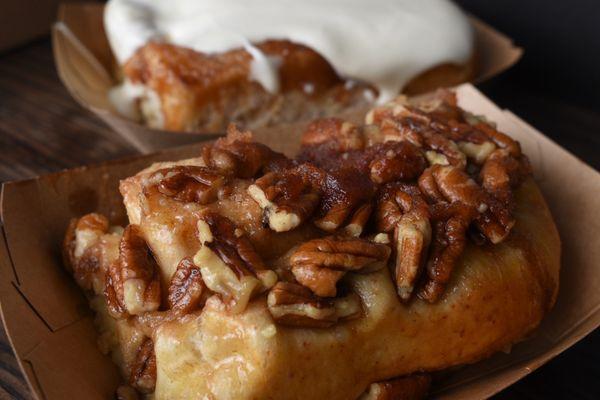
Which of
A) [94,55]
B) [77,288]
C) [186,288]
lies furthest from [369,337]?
[94,55]

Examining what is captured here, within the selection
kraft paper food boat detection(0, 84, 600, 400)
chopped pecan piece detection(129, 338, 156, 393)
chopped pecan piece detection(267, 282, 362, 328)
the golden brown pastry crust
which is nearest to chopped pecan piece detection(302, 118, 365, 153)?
kraft paper food boat detection(0, 84, 600, 400)

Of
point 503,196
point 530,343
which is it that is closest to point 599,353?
point 530,343

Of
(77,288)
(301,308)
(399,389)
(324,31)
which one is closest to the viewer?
(301,308)

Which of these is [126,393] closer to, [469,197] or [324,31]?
[469,197]

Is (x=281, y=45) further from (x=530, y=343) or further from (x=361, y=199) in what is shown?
(x=530, y=343)

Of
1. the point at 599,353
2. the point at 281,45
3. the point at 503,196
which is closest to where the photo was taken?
the point at 503,196

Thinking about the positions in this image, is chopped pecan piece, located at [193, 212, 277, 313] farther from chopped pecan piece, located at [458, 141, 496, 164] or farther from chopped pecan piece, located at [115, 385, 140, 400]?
chopped pecan piece, located at [458, 141, 496, 164]

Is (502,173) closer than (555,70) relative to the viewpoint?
Yes

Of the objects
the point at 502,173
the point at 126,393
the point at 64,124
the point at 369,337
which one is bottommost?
the point at 64,124

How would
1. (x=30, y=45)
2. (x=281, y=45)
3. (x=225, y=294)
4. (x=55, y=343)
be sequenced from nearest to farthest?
(x=225, y=294) < (x=55, y=343) < (x=281, y=45) < (x=30, y=45)
